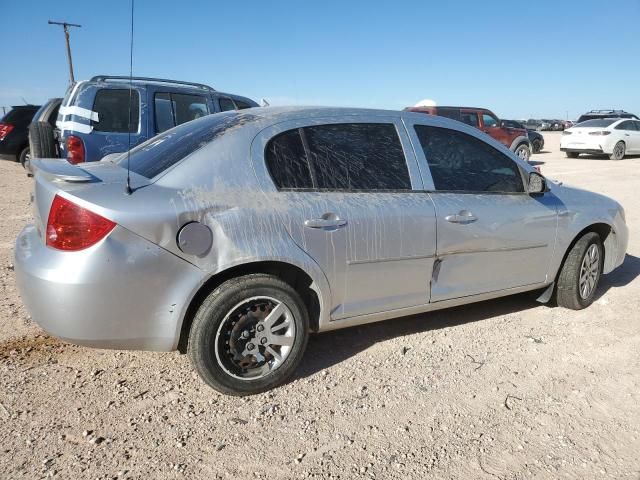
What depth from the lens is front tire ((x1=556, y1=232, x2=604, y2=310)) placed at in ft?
13.6

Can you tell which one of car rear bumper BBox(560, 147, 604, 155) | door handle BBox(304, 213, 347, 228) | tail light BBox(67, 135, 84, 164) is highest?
door handle BBox(304, 213, 347, 228)

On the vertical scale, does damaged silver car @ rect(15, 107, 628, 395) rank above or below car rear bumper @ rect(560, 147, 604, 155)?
above

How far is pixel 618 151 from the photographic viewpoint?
60.0 ft

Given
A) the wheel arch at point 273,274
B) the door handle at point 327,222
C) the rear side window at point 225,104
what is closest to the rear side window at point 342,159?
the door handle at point 327,222

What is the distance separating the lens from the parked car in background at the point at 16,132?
1261 centimetres

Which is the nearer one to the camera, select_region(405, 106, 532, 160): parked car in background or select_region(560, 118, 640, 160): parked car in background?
select_region(405, 106, 532, 160): parked car in background

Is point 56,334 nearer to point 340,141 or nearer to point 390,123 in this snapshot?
point 340,141

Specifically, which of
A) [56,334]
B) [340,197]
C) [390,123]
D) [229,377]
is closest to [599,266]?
[390,123]

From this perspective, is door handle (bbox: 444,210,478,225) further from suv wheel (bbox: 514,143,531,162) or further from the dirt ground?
suv wheel (bbox: 514,143,531,162)

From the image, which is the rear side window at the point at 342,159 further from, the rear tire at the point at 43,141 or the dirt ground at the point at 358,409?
the rear tire at the point at 43,141

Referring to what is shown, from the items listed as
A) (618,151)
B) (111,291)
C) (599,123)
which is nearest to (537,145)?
(599,123)

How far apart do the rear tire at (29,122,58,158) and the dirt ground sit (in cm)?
407

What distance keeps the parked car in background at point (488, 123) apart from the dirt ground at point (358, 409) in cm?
1193

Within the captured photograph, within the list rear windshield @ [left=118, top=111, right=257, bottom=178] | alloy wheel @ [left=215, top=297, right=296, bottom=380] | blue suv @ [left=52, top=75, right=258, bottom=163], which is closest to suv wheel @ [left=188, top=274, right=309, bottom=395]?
alloy wheel @ [left=215, top=297, right=296, bottom=380]
